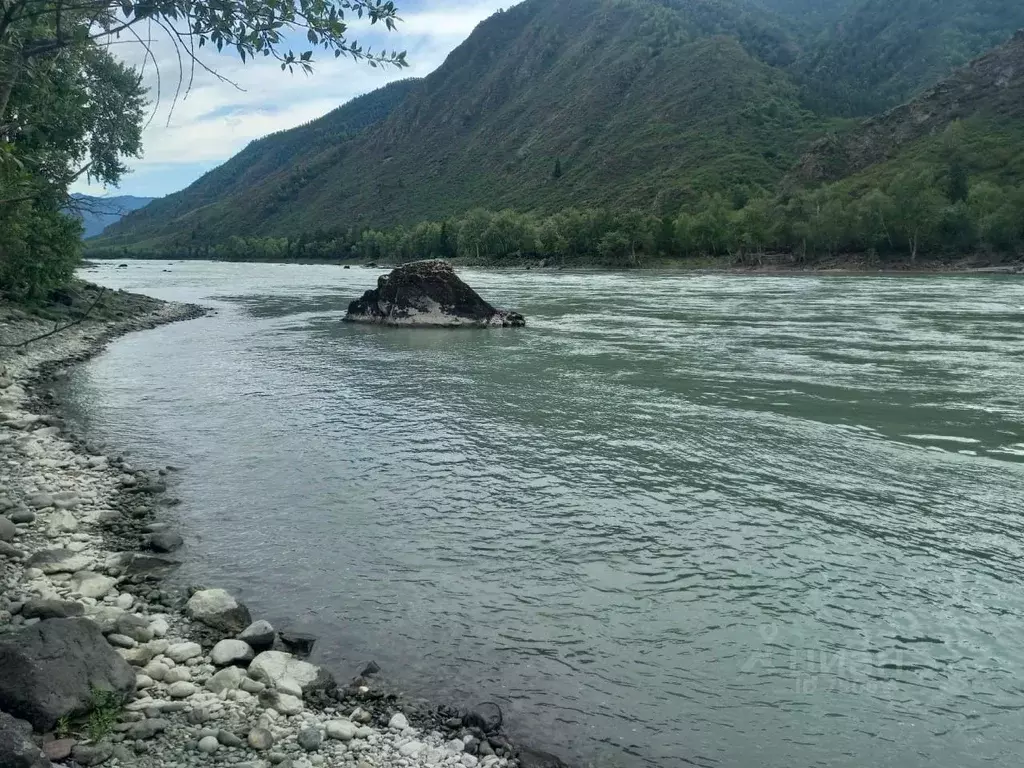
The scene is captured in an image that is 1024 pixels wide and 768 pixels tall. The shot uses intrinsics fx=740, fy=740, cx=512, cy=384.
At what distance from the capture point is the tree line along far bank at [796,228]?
10350 centimetres

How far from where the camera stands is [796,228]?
11881 centimetres

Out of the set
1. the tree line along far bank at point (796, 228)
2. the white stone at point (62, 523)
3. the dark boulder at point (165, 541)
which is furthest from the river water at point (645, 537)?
the tree line along far bank at point (796, 228)

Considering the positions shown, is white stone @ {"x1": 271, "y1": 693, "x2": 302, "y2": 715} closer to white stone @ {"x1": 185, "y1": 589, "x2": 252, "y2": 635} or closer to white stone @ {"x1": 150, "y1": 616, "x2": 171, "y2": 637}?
white stone @ {"x1": 185, "y1": 589, "x2": 252, "y2": 635}

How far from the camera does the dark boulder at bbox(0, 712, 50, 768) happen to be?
17.1 feet

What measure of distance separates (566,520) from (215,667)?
6.08 meters

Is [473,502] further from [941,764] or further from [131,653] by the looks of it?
[941,764]

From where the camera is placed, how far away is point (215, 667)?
26.2 feet

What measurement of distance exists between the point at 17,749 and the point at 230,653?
2840 mm

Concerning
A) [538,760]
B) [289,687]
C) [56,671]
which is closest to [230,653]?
[289,687]

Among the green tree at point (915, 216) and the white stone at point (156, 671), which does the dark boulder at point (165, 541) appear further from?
the green tree at point (915, 216)

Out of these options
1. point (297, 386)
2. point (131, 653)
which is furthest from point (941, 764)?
point (297, 386)

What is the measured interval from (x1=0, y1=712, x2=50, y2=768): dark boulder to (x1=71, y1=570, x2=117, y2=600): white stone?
13.4 feet

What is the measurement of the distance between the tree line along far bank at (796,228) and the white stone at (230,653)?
113217 millimetres

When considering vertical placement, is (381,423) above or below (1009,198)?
below
